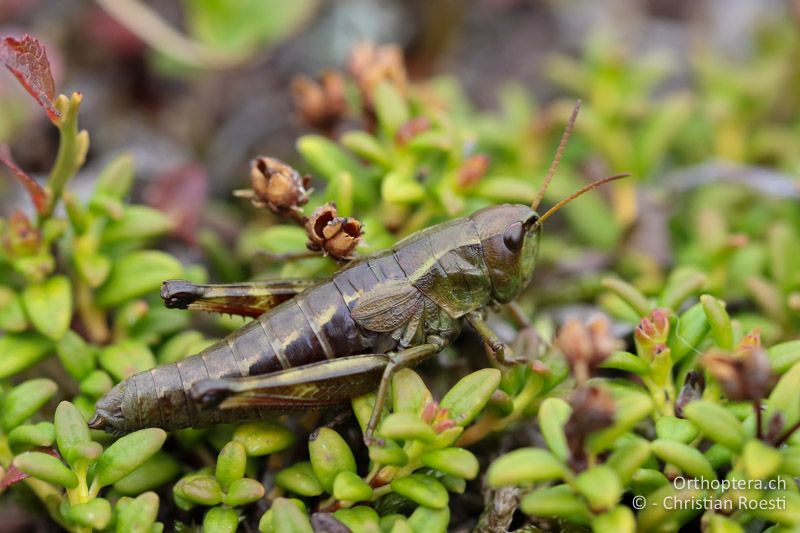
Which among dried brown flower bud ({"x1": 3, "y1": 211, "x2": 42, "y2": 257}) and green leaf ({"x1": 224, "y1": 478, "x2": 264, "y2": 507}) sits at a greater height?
dried brown flower bud ({"x1": 3, "y1": 211, "x2": 42, "y2": 257})

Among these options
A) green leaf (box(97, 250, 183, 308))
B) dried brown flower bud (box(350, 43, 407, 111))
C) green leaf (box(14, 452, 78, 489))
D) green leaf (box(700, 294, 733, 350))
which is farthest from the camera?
dried brown flower bud (box(350, 43, 407, 111))

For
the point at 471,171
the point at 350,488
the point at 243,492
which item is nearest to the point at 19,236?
the point at 243,492

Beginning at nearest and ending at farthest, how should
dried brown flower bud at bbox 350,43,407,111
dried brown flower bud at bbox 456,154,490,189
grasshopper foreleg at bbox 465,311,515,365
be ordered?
grasshopper foreleg at bbox 465,311,515,365 → dried brown flower bud at bbox 456,154,490,189 → dried brown flower bud at bbox 350,43,407,111

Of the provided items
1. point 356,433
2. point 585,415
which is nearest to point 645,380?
point 585,415

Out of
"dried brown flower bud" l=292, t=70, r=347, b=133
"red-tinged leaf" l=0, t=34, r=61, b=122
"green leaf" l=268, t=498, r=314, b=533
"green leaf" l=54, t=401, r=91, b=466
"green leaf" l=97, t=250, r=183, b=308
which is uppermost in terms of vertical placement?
"red-tinged leaf" l=0, t=34, r=61, b=122

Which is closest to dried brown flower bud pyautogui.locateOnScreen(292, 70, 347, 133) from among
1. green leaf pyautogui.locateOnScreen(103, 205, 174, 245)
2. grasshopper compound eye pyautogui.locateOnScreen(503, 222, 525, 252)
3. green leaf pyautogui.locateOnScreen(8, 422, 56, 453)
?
green leaf pyautogui.locateOnScreen(103, 205, 174, 245)

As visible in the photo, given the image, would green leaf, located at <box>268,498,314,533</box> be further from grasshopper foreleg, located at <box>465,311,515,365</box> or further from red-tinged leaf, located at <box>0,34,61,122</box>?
red-tinged leaf, located at <box>0,34,61,122</box>

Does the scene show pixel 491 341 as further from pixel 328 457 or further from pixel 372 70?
pixel 372 70

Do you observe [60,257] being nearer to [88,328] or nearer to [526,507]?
[88,328]
